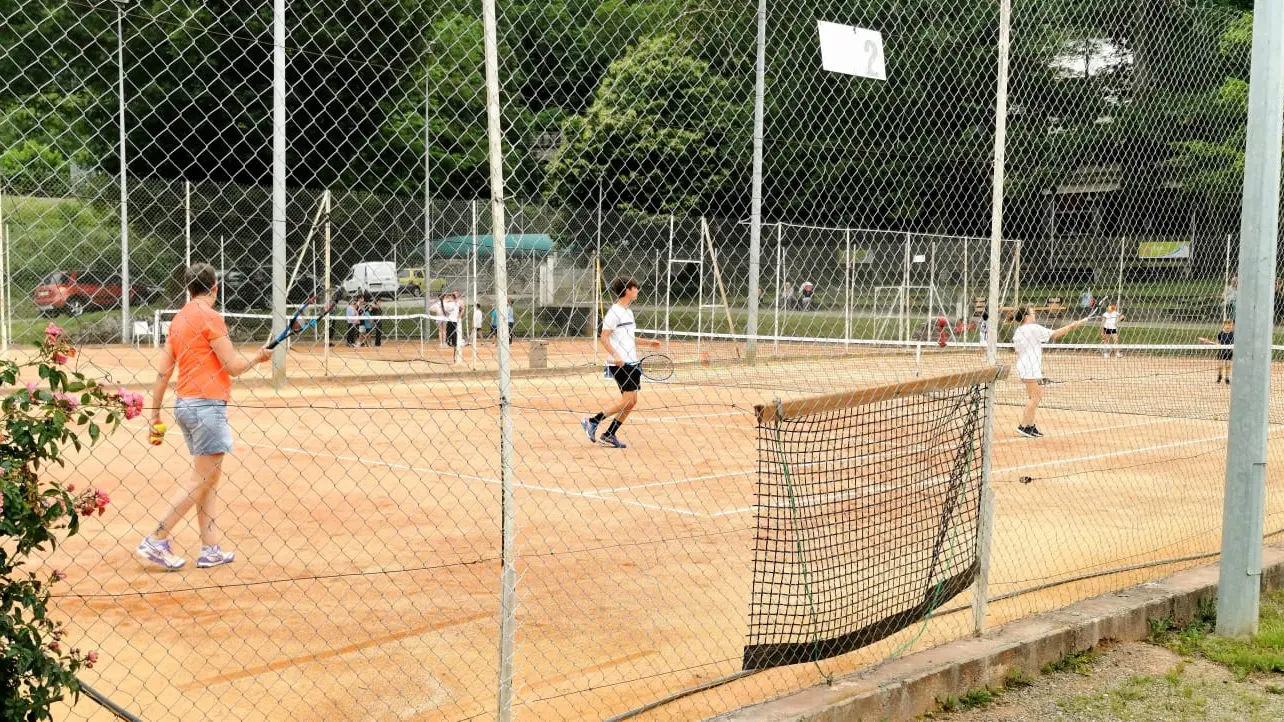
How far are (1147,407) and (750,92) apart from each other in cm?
738

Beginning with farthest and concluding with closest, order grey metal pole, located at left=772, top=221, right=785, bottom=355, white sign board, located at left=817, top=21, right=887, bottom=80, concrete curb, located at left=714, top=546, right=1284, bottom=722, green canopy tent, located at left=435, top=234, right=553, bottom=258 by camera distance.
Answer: grey metal pole, located at left=772, top=221, right=785, bottom=355 < green canopy tent, located at left=435, top=234, right=553, bottom=258 < white sign board, located at left=817, top=21, right=887, bottom=80 < concrete curb, located at left=714, top=546, right=1284, bottom=722

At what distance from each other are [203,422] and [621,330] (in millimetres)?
6171

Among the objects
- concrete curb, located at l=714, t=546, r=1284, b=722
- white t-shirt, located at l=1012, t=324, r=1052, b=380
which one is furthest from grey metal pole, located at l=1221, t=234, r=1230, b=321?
concrete curb, located at l=714, t=546, r=1284, b=722

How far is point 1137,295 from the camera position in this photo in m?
11.5

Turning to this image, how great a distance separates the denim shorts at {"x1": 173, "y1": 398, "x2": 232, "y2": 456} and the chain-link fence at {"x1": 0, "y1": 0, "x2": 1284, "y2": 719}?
594 mm

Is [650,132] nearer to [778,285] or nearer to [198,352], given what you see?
[198,352]

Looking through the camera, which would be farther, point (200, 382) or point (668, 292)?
point (668, 292)

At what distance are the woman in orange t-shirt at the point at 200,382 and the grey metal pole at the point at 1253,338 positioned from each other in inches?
200

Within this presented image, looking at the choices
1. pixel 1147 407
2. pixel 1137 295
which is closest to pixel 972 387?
pixel 1137 295

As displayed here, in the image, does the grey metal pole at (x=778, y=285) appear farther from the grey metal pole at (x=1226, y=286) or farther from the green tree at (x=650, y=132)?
the grey metal pole at (x=1226, y=286)

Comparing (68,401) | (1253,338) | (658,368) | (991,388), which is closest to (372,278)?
(658,368)

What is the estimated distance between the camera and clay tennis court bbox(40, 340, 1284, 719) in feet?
16.4

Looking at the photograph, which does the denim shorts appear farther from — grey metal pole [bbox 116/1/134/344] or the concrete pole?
grey metal pole [bbox 116/1/134/344]

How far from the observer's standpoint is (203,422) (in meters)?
6.61
